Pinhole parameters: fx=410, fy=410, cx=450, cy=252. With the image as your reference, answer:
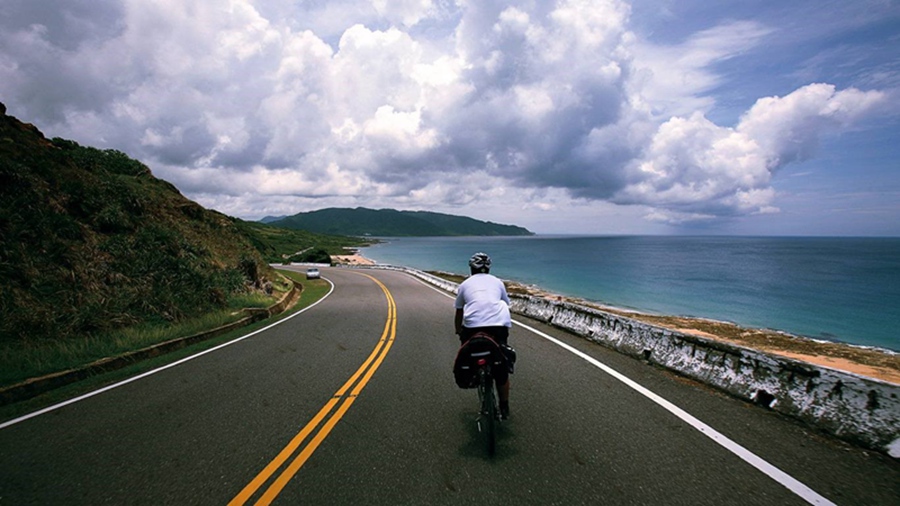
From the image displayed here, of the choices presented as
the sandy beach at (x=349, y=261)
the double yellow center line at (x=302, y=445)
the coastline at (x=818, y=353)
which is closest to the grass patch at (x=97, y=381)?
the double yellow center line at (x=302, y=445)

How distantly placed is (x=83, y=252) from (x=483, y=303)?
12237 mm

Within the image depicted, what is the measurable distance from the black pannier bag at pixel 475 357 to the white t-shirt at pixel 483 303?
23 centimetres

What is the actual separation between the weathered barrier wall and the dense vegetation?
1175 centimetres

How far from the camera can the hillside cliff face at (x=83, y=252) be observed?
9.05 meters

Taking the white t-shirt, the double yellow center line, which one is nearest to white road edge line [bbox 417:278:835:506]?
the white t-shirt

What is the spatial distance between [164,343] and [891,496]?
11.4 m

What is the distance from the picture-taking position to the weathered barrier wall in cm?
397

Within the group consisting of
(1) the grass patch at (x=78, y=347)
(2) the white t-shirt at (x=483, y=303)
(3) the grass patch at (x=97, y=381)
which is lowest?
(3) the grass patch at (x=97, y=381)

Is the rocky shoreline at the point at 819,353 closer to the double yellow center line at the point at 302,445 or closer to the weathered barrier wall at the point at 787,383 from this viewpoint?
the weathered barrier wall at the point at 787,383

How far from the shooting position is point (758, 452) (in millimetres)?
3904

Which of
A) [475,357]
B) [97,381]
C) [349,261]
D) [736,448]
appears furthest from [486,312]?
[349,261]

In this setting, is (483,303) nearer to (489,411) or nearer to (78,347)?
(489,411)

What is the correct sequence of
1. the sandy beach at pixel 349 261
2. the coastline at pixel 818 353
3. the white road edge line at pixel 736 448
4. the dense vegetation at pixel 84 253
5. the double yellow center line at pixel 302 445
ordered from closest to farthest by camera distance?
the white road edge line at pixel 736 448
the double yellow center line at pixel 302 445
the dense vegetation at pixel 84 253
the coastline at pixel 818 353
the sandy beach at pixel 349 261

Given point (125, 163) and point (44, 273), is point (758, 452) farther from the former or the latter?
point (125, 163)
